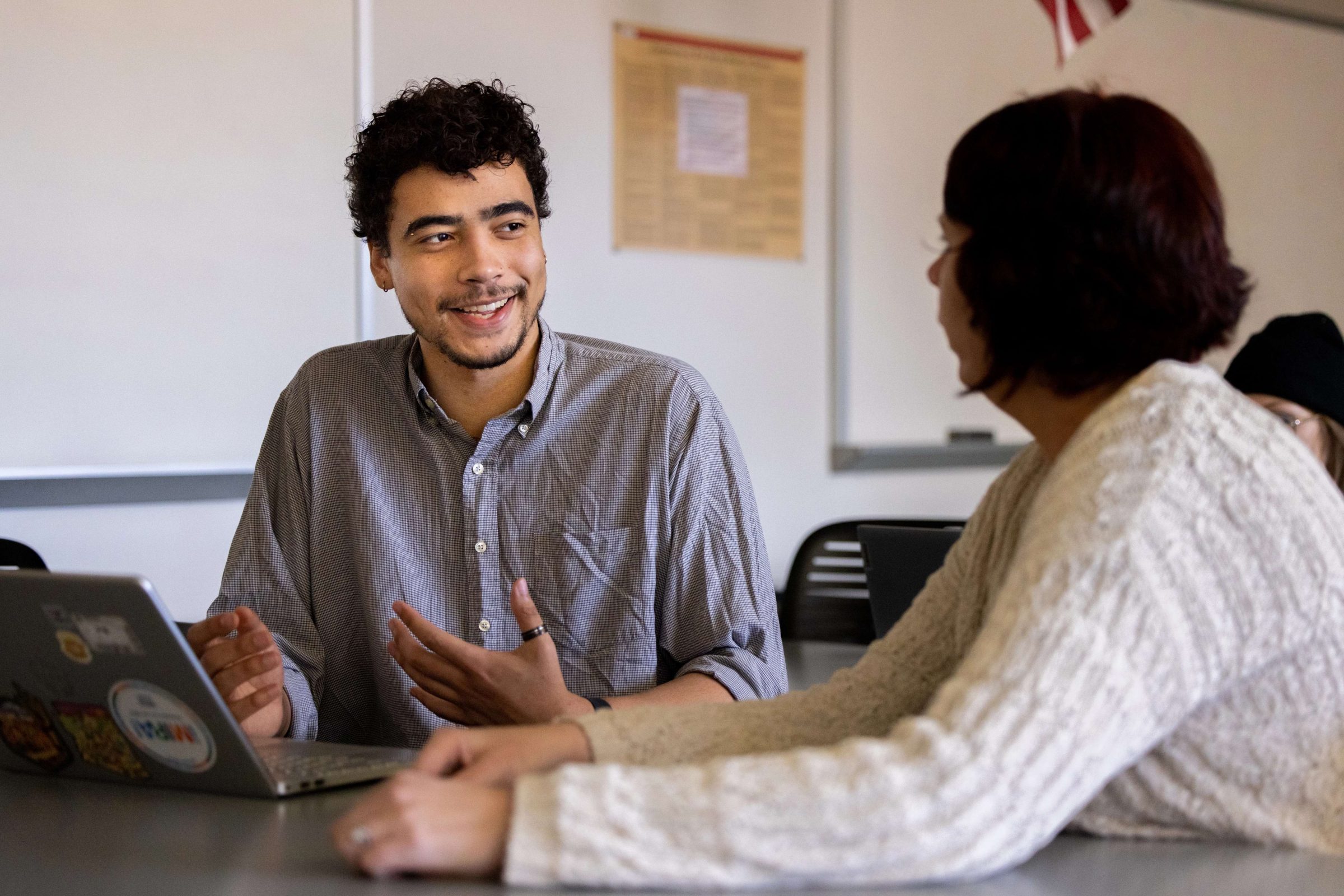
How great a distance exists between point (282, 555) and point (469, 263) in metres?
0.45

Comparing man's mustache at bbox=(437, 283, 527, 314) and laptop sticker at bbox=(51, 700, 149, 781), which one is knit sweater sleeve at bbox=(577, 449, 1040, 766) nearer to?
laptop sticker at bbox=(51, 700, 149, 781)

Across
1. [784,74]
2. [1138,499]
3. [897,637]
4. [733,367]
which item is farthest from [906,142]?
[1138,499]

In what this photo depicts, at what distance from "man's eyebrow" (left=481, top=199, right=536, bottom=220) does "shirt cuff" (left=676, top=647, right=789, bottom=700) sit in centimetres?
63

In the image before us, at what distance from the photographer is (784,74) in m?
3.20

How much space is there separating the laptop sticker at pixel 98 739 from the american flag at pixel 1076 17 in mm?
2938

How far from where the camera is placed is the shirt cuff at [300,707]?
4.97 ft

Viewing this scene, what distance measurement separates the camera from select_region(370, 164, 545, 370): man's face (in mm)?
1711

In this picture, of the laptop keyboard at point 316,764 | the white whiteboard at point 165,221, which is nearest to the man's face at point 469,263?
the laptop keyboard at point 316,764

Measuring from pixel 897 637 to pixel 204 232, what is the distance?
1.79 meters

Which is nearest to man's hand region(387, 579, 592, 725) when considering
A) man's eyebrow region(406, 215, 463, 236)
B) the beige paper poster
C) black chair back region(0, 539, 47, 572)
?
man's eyebrow region(406, 215, 463, 236)

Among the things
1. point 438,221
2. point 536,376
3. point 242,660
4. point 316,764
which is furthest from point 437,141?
point 316,764

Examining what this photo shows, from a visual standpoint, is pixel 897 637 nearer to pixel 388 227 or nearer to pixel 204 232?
pixel 388 227

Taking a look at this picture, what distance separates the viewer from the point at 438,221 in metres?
1.72

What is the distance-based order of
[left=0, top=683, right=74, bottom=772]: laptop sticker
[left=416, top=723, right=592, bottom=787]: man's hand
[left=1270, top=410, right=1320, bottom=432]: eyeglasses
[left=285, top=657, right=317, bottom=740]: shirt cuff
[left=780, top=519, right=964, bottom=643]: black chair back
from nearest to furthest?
[left=416, top=723, right=592, bottom=787]: man's hand < [left=0, top=683, right=74, bottom=772]: laptop sticker < [left=285, top=657, right=317, bottom=740]: shirt cuff < [left=1270, top=410, right=1320, bottom=432]: eyeglasses < [left=780, top=519, right=964, bottom=643]: black chair back
